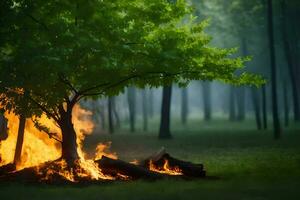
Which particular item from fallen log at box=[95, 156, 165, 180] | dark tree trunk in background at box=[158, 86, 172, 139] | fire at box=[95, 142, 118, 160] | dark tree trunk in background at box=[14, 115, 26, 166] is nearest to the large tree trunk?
fallen log at box=[95, 156, 165, 180]

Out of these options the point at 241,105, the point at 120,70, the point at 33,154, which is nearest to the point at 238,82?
the point at 120,70

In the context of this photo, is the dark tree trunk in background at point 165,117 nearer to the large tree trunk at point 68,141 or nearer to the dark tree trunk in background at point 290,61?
the dark tree trunk in background at point 290,61

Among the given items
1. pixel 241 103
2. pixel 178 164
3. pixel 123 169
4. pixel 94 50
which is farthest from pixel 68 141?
pixel 241 103

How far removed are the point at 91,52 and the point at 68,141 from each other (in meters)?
3.91

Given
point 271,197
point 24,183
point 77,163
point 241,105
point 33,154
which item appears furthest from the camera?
point 241,105

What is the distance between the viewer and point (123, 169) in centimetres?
1909

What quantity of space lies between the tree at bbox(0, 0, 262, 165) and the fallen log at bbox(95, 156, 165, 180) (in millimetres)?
1144

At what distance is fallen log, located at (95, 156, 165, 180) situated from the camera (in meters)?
18.8

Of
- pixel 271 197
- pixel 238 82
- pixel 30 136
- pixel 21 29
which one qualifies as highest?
pixel 21 29

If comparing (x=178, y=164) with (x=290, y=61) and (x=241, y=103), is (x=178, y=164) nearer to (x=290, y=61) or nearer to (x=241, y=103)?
(x=290, y=61)

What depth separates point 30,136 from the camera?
22.8 metres

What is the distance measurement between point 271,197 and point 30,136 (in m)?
12.1

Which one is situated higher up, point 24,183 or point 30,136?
point 30,136

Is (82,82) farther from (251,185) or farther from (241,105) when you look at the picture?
(241,105)
